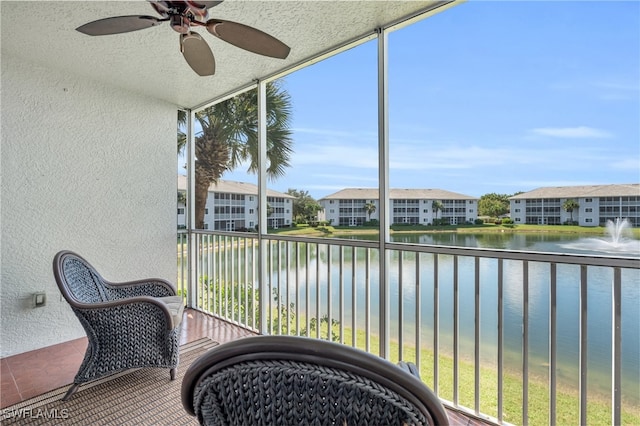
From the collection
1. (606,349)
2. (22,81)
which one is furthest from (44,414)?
(606,349)

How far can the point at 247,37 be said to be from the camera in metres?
1.67

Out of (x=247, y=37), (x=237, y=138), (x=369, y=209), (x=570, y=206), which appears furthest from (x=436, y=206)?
(x=237, y=138)

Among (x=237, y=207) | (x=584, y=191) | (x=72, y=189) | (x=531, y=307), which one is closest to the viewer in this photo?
(x=584, y=191)

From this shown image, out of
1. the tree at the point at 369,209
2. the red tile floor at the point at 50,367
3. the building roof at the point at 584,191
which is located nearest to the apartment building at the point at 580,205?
the building roof at the point at 584,191

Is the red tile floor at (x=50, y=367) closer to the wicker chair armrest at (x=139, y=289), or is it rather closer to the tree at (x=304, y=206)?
the wicker chair armrest at (x=139, y=289)

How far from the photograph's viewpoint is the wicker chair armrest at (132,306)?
2.05m

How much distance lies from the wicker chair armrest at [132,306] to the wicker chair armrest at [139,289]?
0.51 metres

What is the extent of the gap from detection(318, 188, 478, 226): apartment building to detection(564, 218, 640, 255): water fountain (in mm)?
609

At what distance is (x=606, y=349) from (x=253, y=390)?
74.2 inches

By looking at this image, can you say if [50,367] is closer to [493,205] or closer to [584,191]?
[493,205]

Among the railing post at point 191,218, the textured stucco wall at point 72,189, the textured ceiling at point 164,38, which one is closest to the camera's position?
the textured ceiling at point 164,38

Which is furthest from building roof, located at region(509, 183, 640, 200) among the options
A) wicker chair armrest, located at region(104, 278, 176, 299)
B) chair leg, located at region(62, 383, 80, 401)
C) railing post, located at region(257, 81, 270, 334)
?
chair leg, located at region(62, 383, 80, 401)

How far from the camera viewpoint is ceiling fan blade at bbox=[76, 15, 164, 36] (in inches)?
62.5

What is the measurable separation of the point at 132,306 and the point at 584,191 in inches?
112
